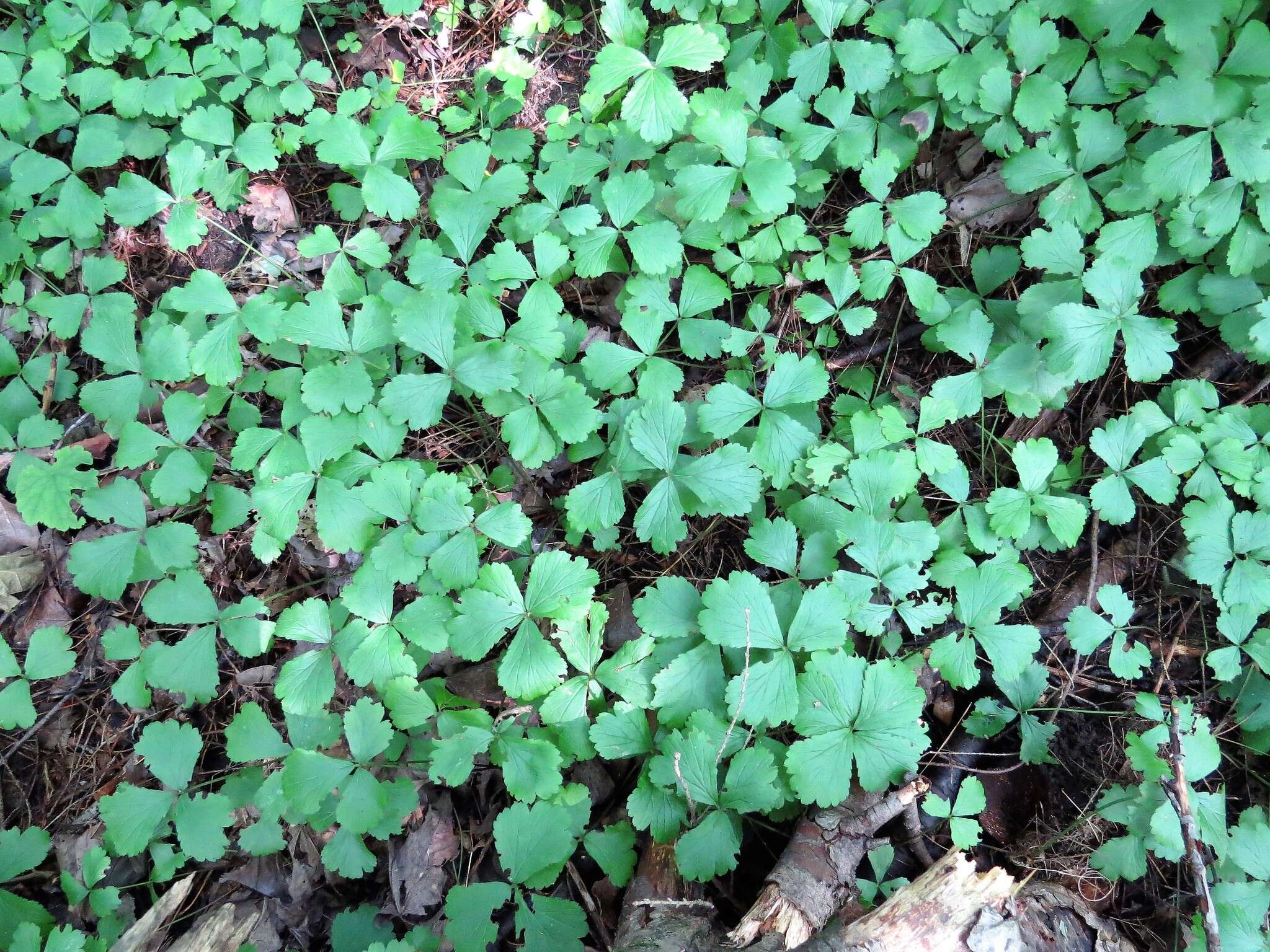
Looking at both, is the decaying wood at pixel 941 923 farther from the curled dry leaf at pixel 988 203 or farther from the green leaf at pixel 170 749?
the curled dry leaf at pixel 988 203

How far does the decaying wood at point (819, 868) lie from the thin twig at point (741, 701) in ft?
1.03

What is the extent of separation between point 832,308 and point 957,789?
5.16ft

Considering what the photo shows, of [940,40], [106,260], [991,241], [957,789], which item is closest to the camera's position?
[957,789]

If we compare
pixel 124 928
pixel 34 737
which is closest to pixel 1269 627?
pixel 124 928

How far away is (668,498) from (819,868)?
108cm

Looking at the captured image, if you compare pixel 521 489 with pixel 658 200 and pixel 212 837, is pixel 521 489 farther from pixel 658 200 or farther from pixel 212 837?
pixel 212 837

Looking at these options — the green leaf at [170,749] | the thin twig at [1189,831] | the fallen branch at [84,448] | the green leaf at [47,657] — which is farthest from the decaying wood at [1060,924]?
the fallen branch at [84,448]

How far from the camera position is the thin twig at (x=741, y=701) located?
1.84 meters

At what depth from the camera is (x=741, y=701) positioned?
1895 mm

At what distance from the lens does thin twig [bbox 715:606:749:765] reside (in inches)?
72.4

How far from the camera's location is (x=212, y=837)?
220cm

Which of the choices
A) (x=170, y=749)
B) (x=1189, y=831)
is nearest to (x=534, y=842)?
(x=170, y=749)

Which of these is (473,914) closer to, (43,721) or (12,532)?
(43,721)

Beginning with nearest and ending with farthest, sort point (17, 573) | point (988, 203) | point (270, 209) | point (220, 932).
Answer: point (220, 932)
point (988, 203)
point (17, 573)
point (270, 209)
